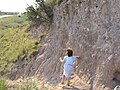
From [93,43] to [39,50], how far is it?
193 inches

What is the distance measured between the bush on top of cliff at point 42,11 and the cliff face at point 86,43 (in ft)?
2.96

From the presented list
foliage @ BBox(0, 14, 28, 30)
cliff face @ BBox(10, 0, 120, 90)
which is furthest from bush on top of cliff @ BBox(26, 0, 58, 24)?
foliage @ BBox(0, 14, 28, 30)

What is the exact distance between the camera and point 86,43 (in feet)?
43.0

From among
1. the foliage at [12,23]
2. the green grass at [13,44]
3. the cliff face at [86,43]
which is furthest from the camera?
the foliage at [12,23]

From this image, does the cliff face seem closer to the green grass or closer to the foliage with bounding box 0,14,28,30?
the green grass

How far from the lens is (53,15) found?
17750 millimetres

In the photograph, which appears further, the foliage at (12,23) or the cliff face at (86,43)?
the foliage at (12,23)

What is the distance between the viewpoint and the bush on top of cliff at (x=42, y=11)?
18156mm

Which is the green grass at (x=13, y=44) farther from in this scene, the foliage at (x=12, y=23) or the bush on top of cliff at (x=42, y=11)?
the bush on top of cliff at (x=42, y=11)

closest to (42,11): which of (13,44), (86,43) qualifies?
(13,44)

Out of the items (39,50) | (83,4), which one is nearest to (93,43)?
(83,4)

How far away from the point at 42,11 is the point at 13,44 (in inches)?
99.4

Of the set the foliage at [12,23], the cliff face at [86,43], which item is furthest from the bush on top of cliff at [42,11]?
the foliage at [12,23]

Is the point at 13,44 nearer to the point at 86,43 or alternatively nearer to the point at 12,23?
the point at 12,23
